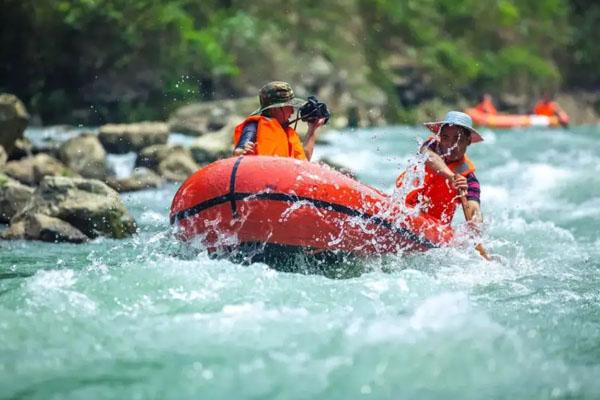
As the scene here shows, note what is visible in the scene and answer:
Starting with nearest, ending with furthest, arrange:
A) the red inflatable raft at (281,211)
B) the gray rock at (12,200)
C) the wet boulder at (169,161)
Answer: the red inflatable raft at (281,211)
the gray rock at (12,200)
the wet boulder at (169,161)

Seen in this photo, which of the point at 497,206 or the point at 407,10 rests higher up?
the point at 407,10

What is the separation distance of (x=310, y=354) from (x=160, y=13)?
16948 mm

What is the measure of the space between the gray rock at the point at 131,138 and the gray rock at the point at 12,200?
14.7 feet

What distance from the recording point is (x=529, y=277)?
18.7 ft

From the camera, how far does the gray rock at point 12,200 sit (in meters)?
7.92

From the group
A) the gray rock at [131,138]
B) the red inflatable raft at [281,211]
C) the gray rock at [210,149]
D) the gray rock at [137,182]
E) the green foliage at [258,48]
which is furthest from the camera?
the green foliage at [258,48]

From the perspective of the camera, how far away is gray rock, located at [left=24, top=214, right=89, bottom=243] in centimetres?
703

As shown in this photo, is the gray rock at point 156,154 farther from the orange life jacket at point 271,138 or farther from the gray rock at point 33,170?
the orange life jacket at point 271,138

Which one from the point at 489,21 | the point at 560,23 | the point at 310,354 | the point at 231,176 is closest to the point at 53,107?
the point at 231,176

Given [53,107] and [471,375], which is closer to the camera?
[471,375]

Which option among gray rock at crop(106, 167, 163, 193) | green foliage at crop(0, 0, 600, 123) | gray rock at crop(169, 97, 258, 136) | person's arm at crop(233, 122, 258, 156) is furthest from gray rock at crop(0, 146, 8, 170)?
green foliage at crop(0, 0, 600, 123)

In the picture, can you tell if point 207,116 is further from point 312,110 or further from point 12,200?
point 312,110

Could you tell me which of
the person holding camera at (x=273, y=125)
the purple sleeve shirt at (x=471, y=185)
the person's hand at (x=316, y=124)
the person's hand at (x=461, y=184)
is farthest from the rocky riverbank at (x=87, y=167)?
the person's hand at (x=461, y=184)

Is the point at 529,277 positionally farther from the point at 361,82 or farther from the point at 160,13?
the point at 361,82
